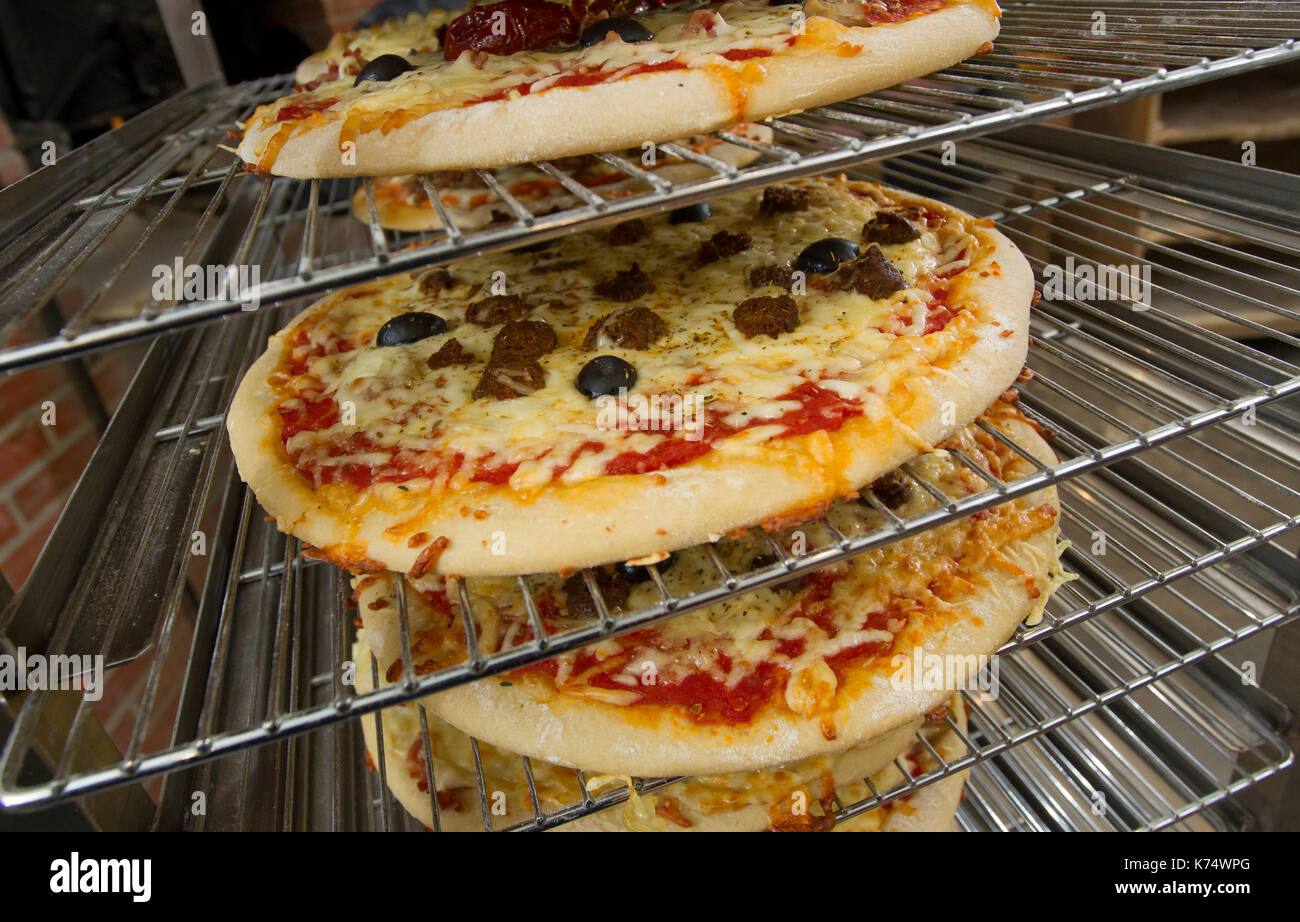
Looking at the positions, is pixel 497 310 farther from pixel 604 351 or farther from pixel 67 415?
pixel 67 415

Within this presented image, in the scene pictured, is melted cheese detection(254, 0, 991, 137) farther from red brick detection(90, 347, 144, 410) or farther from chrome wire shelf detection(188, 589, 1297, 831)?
red brick detection(90, 347, 144, 410)

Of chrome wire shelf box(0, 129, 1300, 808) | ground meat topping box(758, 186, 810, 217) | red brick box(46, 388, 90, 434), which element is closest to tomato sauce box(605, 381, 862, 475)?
chrome wire shelf box(0, 129, 1300, 808)

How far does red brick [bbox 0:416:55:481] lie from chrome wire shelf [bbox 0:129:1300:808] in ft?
2.51

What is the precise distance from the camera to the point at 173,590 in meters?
1.54

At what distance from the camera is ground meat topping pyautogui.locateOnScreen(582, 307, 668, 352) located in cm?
180

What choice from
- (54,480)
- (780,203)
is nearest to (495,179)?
(780,203)

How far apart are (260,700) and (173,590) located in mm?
543

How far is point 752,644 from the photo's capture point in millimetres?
1672

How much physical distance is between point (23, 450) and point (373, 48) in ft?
6.84

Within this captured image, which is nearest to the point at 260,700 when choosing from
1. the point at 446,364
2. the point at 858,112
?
the point at 446,364

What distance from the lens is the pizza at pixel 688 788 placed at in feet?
5.68

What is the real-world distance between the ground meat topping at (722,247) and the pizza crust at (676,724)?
1.04m

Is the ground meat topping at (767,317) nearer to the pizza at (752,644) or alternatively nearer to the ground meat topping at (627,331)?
the ground meat topping at (627,331)

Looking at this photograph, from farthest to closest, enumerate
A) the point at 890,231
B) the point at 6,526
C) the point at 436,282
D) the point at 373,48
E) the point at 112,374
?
the point at 112,374, the point at 6,526, the point at 373,48, the point at 436,282, the point at 890,231
